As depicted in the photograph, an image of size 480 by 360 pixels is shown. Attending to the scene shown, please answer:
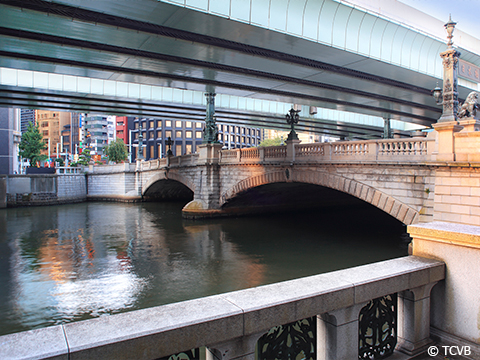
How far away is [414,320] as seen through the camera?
12.4 ft

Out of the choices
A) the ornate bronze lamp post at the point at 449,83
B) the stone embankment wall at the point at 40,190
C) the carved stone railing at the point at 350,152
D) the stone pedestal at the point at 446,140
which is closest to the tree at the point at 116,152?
the stone embankment wall at the point at 40,190

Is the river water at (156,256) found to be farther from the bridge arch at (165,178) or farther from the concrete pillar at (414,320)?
the concrete pillar at (414,320)

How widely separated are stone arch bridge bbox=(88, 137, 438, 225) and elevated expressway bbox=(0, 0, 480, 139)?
16.8 feet

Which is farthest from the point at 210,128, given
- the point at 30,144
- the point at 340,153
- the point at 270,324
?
the point at 30,144

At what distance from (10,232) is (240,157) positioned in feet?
54.9

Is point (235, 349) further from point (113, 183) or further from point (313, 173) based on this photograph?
point (113, 183)

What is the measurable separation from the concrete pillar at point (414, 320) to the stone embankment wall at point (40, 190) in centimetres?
4578

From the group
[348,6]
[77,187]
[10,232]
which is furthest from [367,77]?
[77,187]

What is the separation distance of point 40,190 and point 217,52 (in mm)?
34866

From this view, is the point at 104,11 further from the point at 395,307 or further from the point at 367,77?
the point at 367,77

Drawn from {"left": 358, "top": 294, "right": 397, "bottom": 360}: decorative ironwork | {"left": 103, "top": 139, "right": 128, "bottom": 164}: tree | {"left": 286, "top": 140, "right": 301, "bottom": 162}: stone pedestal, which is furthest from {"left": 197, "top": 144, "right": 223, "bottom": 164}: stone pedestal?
{"left": 103, "top": 139, "right": 128, "bottom": 164}: tree

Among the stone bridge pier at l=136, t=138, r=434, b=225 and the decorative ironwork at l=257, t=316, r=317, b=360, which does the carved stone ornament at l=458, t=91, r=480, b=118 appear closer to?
Result: the stone bridge pier at l=136, t=138, r=434, b=225

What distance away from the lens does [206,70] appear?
21781 millimetres

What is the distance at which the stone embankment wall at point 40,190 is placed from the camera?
1620 inches
